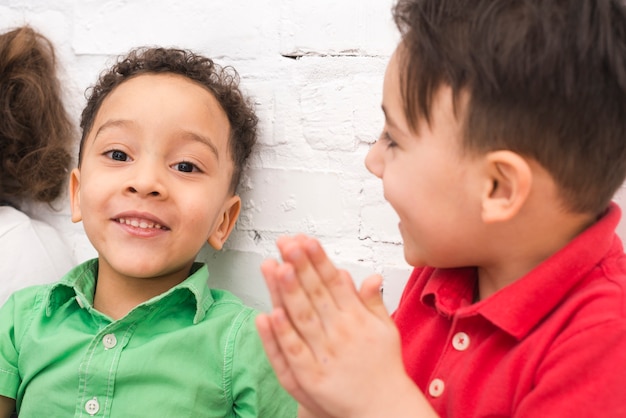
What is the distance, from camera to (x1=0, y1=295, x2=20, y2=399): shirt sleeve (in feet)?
3.90

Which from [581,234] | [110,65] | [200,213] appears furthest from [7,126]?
[581,234]

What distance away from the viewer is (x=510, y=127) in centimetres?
77

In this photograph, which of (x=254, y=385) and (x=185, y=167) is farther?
(x=185, y=167)

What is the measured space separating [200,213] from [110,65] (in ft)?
1.42

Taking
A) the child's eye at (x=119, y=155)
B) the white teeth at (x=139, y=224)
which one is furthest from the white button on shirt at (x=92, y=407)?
the child's eye at (x=119, y=155)

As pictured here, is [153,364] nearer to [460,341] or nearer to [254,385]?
[254,385]

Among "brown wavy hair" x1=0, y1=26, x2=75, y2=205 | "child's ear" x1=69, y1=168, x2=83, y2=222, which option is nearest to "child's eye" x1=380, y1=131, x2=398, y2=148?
"child's ear" x1=69, y1=168, x2=83, y2=222

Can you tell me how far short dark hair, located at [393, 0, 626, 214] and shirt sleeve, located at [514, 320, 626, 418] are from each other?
157 millimetres

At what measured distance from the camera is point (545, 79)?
75 centimetres

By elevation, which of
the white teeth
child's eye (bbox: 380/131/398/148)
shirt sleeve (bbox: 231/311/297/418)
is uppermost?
child's eye (bbox: 380/131/398/148)

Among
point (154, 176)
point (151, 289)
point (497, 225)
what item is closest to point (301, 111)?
point (154, 176)

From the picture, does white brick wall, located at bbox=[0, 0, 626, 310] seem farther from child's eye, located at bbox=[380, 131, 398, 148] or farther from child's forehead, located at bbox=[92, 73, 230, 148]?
child's eye, located at bbox=[380, 131, 398, 148]

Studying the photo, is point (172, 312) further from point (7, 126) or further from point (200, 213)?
point (7, 126)

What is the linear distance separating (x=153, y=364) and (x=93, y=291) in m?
0.22
